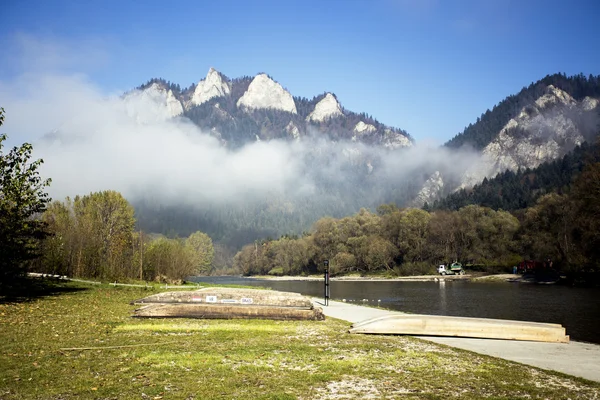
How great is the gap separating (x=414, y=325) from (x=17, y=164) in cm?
2286

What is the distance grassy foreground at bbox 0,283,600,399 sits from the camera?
748 centimetres

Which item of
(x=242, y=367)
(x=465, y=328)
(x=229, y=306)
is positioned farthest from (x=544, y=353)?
(x=229, y=306)

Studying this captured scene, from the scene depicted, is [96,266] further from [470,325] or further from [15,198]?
[470,325]

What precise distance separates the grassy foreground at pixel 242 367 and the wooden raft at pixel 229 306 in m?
2.79

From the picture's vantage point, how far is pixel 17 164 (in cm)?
2280

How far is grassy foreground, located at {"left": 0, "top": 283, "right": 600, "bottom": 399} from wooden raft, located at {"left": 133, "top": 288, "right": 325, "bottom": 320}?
2.79 meters

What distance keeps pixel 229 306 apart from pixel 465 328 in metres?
9.85

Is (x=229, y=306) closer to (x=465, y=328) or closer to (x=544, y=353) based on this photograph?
(x=465, y=328)

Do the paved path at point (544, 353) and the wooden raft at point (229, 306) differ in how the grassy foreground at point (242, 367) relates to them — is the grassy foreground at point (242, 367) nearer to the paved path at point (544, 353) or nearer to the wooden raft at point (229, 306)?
the paved path at point (544, 353)

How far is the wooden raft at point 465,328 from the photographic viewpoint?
14117mm

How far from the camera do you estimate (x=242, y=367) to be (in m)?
9.17

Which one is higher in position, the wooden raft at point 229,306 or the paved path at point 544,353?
the wooden raft at point 229,306

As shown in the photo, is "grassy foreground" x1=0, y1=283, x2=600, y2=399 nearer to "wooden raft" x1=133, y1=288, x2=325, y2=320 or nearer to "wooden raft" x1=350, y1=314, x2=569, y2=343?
"wooden raft" x1=350, y1=314, x2=569, y2=343

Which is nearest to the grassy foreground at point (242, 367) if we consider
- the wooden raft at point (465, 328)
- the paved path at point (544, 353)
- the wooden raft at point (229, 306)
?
the wooden raft at point (465, 328)
